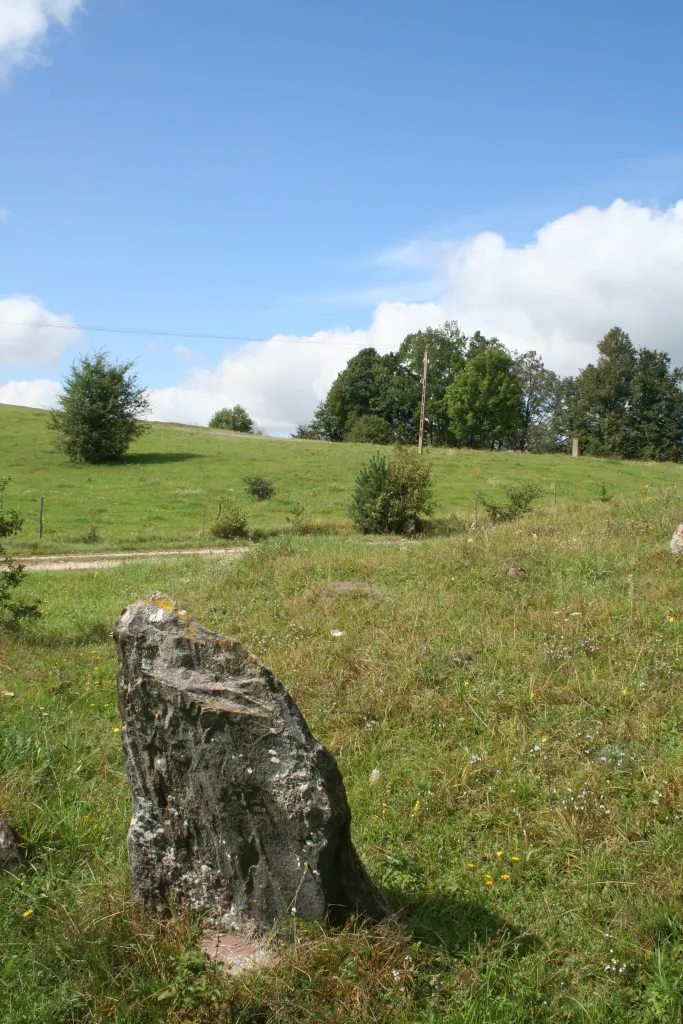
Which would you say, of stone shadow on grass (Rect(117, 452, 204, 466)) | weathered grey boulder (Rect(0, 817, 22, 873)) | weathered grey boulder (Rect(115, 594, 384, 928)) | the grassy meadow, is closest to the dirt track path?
the grassy meadow

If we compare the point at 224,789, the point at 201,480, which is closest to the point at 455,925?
the point at 224,789

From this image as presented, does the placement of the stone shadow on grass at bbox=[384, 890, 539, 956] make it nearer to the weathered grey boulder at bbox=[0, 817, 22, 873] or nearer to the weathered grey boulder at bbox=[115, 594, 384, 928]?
the weathered grey boulder at bbox=[115, 594, 384, 928]

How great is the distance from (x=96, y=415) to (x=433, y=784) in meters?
42.3

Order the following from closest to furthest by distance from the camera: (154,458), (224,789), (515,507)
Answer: (224,789) → (515,507) → (154,458)

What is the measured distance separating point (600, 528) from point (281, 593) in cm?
565

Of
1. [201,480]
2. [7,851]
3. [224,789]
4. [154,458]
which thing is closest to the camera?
[224,789]

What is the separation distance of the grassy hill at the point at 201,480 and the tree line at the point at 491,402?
71.3ft

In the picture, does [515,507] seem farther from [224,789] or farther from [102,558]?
[224,789]

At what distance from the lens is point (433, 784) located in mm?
6234

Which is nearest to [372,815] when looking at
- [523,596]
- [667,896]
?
[667,896]

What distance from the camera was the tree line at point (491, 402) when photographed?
7419 cm

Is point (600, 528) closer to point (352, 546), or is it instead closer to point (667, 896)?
point (352, 546)

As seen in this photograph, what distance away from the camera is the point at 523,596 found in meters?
9.99

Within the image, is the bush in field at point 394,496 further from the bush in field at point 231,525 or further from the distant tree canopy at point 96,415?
the distant tree canopy at point 96,415
